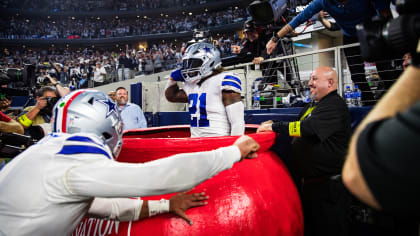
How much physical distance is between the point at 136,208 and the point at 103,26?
29565 mm

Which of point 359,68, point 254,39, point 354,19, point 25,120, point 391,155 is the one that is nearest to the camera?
point 391,155

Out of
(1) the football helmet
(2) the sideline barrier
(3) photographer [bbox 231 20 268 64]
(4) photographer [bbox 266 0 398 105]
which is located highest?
(3) photographer [bbox 231 20 268 64]

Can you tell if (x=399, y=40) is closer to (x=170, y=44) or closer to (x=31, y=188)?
(x=31, y=188)

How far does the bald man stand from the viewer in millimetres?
2352

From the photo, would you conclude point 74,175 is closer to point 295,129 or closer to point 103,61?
point 295,129

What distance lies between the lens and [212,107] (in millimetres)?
2557

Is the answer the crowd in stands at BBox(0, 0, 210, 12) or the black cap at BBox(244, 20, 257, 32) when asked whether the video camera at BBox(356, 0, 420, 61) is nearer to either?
the black cap at BBox(244, 20, 257, 32)

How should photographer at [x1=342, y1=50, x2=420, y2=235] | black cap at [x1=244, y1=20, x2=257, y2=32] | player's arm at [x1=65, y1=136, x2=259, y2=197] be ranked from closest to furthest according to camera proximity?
photographer at [x1=342, y1=50, x2=420, y2=235] → player's arm at [x1=65, y1=136, x2=259, y2=197] → black cap at [x1=244, y1=20, x2=257, y2=32]

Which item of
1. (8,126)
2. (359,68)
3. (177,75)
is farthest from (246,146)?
(8,126)

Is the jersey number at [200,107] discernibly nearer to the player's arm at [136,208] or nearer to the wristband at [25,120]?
the player's arm at [136,208]

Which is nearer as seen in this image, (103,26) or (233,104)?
(233,104)

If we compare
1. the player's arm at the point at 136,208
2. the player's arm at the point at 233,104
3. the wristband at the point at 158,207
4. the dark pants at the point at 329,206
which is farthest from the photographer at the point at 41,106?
the dark pants at the point at 329,206

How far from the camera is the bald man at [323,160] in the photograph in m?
2.35

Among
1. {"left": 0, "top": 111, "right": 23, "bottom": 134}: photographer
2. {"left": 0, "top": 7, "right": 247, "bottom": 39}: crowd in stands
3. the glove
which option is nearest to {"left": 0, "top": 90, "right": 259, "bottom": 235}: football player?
the glove
